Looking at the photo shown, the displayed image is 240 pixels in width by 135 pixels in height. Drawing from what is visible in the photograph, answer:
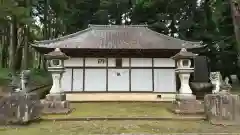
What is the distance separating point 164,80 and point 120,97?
9.10 ft

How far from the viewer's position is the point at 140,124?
28.1 ft

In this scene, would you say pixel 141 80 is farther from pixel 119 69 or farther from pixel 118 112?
pixel 118 112

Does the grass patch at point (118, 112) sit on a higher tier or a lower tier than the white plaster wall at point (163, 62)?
lower

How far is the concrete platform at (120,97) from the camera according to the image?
47.2 feet

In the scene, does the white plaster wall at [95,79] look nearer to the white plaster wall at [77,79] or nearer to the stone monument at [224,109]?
the white plaster wall at [77,79]

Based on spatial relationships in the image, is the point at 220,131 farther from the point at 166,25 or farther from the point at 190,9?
the point at 190,9

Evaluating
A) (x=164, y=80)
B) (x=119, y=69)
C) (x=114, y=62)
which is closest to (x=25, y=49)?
(x=114, y=62)

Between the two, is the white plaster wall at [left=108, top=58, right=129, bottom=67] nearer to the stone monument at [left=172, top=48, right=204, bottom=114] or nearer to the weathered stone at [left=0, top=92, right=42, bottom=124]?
the stone monument at [left=172, top=48, right=204, bottom=114]

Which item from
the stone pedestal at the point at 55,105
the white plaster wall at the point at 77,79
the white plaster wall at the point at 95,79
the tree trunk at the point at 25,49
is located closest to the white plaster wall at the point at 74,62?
the white plaster wall at the point at 77,79

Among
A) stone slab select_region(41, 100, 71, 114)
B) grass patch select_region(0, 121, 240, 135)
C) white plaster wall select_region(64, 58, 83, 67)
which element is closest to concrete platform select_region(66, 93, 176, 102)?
white plaster wall select_region(64, 58, 83, 67)

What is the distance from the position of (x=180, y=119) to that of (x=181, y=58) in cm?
309

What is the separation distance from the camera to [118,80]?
14.6 m

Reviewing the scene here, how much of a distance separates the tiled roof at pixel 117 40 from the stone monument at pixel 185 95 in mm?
2850

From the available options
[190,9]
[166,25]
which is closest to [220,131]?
[166,25]
